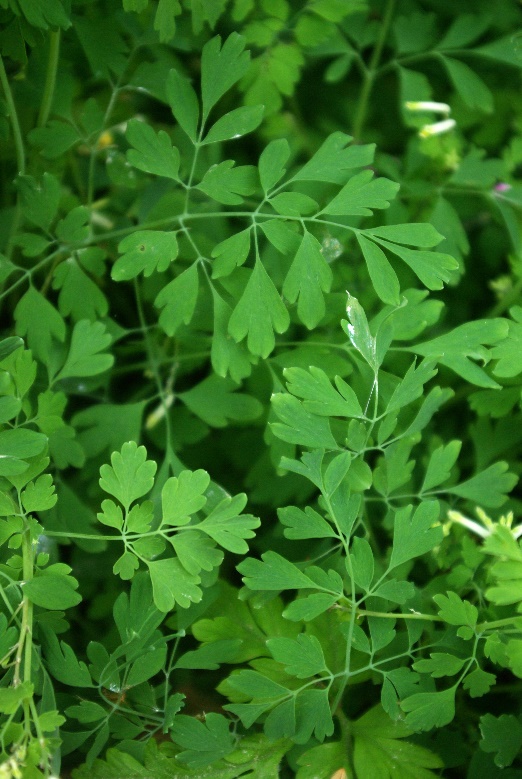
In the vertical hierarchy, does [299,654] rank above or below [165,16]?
below

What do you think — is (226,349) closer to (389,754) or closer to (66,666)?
(66,666)

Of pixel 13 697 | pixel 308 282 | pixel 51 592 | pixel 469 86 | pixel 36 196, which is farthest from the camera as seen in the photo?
pixel 469 86

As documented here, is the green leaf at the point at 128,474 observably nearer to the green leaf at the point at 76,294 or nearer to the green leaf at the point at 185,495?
the green leaf at the point at 185,495

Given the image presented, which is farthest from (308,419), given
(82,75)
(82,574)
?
(82,75)

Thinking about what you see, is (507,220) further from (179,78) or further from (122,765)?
(122,765)

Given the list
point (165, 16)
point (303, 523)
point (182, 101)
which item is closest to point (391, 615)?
point (303, 523)

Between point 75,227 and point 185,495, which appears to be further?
point 75,227

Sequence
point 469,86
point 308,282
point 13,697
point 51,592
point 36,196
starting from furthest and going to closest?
point 469,86 < point 36,196 < point 308,282 < point 51,592 < point 13,697
